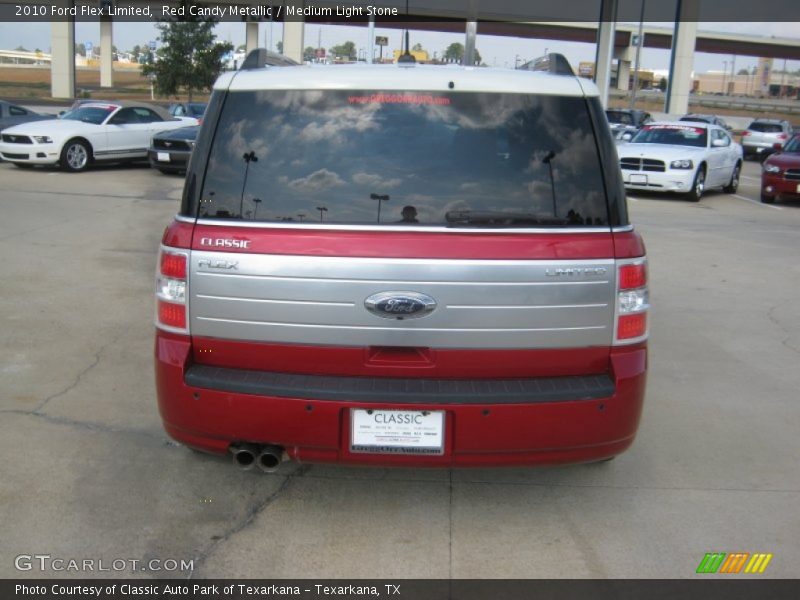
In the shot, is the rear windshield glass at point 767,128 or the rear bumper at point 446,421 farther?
the rear windshield glass at point 767,128

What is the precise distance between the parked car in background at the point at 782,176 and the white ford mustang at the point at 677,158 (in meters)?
1.10

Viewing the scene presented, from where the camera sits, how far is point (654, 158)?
17859 mm

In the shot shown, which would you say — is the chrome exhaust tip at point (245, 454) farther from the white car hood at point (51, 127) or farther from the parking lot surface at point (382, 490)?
the white car hood at point (51, 127)

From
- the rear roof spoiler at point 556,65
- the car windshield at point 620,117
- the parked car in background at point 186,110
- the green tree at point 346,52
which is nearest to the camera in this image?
the rear roof spoiler at point 556,65

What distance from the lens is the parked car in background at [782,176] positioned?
17719 millimetres

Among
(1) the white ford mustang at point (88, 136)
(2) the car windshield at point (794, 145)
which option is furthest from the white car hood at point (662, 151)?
(1) the white ford mustang at point (88, 136)

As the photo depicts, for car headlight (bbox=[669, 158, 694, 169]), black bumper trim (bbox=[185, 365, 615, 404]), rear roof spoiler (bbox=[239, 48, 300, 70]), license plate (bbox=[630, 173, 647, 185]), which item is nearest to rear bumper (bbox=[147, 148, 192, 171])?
license plate (bbox=[630, 173, 647, 185])

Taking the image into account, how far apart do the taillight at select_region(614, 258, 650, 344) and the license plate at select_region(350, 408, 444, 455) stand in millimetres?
867

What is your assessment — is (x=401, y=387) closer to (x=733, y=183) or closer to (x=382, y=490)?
(x=382, y=490)

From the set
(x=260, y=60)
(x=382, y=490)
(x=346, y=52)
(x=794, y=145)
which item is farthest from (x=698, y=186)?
(x=260, y=60)

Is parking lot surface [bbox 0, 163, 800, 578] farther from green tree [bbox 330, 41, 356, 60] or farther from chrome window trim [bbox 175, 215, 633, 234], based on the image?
green tree [bbox 330, 41, 356, 60]

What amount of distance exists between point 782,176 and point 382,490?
52.9 ft

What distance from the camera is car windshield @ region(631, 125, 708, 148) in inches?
734

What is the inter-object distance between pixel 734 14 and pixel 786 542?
5797 cm
